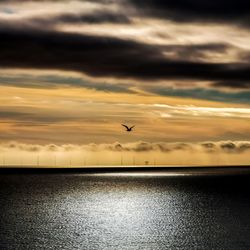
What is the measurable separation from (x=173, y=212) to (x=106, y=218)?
1969cm

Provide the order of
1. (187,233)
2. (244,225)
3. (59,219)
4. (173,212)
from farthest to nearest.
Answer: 1. (173,212)
2. (59,219)
3. (244,225)
4. (187,233)

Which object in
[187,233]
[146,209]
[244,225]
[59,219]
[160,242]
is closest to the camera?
[160,242]

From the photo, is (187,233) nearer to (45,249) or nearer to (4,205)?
(45,249)

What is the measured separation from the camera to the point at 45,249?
7256cm

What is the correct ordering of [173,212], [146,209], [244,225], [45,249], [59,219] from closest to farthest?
1. [45,249]
2. [244,225]
3. [59,219]
4. [173,212]
5. [146,209]

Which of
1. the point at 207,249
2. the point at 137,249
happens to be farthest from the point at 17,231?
the point at 207,249

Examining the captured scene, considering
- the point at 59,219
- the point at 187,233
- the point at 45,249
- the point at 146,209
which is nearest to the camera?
the point at 45,249

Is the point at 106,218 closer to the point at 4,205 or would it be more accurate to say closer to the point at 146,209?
the point at 146,209

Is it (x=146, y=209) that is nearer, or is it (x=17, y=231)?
(x=17, y=231)

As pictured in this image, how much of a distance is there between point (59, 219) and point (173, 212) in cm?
2841

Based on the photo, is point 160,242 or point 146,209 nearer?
point 160,242

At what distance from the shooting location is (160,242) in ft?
263

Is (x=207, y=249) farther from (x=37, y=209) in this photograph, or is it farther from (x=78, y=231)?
(x=37, y=209)

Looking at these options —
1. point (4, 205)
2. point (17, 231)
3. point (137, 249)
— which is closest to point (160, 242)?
point (137, 249)
